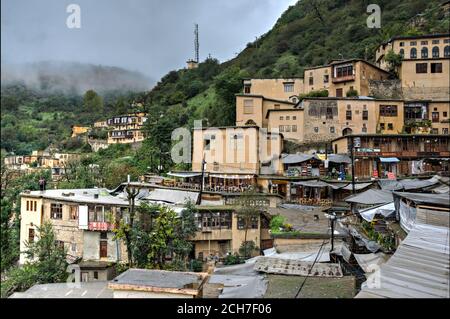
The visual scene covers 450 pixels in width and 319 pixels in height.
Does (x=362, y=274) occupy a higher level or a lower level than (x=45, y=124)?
lower

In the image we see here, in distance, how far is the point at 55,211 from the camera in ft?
78.1

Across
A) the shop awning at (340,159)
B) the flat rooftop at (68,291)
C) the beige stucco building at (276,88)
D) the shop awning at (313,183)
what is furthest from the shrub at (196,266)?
the beige stucco building at (276,88)

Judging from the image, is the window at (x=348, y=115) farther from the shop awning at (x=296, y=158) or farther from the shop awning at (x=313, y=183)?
the shop awning at (x=313, y=183)

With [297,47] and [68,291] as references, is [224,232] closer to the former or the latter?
[68,291]

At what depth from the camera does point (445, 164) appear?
29688mm

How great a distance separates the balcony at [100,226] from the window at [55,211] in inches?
89.9

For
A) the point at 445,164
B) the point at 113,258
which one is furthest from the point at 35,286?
the point at 445,164

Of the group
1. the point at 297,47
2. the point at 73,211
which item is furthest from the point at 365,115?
the point at 297,47

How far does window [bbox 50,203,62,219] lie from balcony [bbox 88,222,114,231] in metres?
2.28

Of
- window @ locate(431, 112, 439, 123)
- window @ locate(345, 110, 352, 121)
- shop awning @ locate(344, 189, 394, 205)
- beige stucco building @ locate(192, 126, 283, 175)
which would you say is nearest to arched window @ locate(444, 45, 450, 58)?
window @ locate(431, 112, 439, 123)

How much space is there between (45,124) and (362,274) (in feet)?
280

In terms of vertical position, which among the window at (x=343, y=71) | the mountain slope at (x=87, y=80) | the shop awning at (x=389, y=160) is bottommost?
the shop awning at (x=389, y=160)

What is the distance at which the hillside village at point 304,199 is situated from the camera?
37.9 ft
